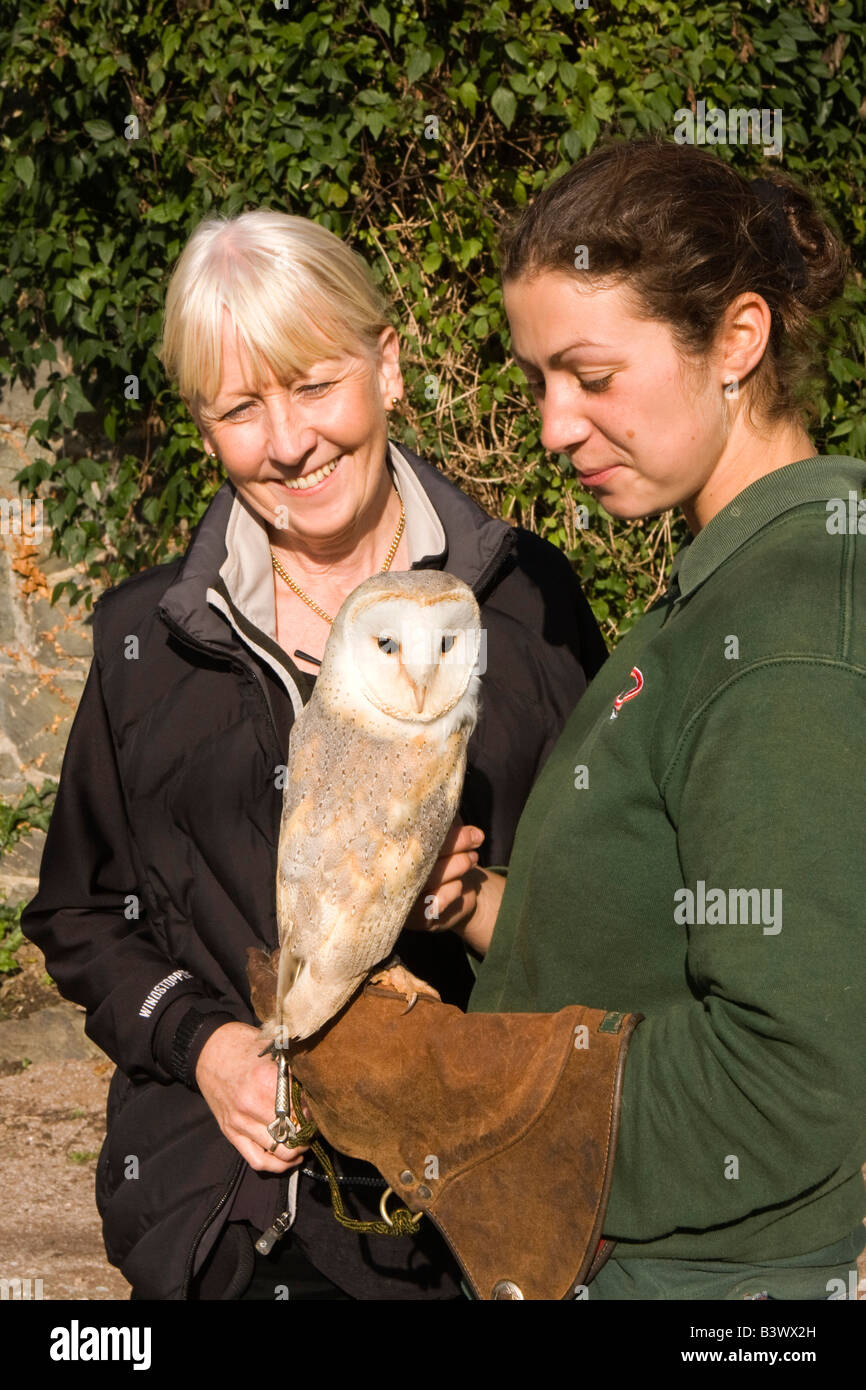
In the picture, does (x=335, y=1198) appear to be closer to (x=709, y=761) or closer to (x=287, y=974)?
(x=287, y=974)

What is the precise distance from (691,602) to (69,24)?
3892 millimetres

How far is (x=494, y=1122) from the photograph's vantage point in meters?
1.44

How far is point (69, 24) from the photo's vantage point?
416 centimetres

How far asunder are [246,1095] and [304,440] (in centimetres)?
108

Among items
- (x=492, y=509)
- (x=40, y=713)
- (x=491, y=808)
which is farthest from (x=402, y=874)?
(x=40, y=713)

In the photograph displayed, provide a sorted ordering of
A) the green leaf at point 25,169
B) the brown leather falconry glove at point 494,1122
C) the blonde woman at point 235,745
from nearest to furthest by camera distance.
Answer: the brown leather falconry glove at point 494,1122 < the blonde woman at point 235,745 < the green leaf at point 25,169

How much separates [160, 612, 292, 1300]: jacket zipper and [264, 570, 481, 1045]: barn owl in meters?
0.30

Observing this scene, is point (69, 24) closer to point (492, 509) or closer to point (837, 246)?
point (492, 509)

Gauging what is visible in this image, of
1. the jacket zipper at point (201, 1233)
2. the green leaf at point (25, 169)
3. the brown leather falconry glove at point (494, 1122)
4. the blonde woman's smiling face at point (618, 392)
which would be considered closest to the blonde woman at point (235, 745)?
the jacket zipper at point (201, 1233)

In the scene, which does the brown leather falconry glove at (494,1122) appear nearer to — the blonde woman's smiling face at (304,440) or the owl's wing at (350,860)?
the owl's wing at (350,860)

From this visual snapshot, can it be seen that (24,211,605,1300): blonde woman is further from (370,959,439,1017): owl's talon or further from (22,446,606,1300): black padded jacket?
(370,959,439,1017): owl's talon

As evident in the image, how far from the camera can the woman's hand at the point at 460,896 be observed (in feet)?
5.83

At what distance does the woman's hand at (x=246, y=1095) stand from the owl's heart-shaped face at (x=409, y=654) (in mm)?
572

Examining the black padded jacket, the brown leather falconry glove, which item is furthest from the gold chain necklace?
the brown leather falconry glove
